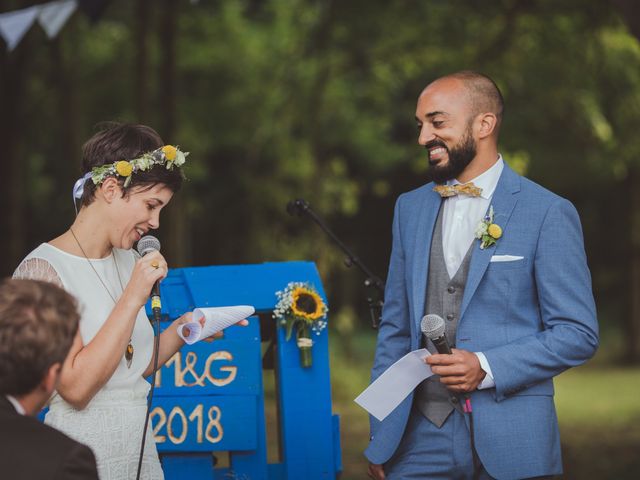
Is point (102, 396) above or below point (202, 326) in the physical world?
below

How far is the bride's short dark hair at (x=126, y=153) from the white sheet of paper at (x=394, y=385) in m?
0.93

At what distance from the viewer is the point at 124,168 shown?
312 cm

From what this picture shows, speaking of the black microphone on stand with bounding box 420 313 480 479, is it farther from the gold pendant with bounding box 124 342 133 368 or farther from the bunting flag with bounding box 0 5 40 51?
the bunting flag with bounding box 0 5 40 51

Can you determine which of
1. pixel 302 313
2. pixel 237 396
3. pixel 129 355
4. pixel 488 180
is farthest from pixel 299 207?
pixel 129 355

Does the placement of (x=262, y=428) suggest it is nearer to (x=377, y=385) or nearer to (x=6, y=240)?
(x=377, y=385)

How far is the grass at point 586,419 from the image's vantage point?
9.47m

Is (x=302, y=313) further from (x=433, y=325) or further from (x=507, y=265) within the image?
(x=433, y=325)

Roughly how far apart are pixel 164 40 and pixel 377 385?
9.49 metres

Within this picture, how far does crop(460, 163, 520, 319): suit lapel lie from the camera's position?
324cm

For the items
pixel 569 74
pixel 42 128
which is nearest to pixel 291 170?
pixel 42 128

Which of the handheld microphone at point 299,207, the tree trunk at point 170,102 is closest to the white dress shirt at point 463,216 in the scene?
the handheld microphone at point 299,207

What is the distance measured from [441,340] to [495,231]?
0.48m

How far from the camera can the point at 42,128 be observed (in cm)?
1617

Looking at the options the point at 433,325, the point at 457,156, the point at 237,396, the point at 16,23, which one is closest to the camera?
the point at 433,325
